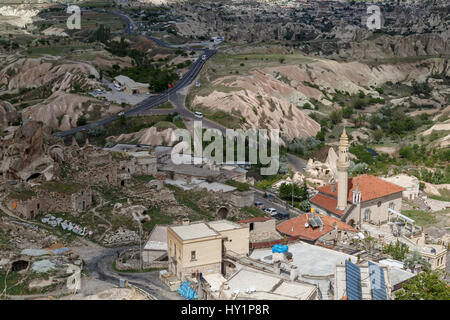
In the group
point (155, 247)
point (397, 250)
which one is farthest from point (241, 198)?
point (155, 247)

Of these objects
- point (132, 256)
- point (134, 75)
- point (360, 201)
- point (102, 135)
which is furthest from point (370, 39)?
point (132, 256)

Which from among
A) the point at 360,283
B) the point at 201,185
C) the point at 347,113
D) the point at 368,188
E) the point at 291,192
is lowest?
the point at 347,113

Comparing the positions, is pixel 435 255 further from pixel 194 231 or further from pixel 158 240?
pixel 158 240

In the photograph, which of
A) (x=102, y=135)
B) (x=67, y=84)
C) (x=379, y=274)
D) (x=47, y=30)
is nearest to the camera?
(x=379, y=274)

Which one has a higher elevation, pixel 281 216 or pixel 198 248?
pixel 198 248

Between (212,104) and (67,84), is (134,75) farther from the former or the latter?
(212,104)

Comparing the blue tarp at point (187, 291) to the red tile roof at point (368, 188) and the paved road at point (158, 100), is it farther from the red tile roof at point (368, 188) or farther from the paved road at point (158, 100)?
the paved road at point (158, 100)

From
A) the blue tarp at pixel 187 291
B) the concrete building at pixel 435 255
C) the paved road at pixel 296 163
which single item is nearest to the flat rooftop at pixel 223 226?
the blue tarp at pixel 187 291
